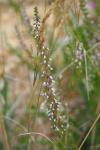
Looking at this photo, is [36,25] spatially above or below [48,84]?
above

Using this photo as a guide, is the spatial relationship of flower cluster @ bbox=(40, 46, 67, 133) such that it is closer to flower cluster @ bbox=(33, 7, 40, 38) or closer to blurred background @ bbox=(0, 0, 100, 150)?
flower cluster @ bbox=(33, 7, 40, 38)

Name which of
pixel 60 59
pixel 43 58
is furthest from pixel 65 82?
pixel 43 58

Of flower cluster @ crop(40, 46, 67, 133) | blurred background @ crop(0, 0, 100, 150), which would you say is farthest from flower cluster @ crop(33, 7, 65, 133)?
blurred background @ crop(0, 0, 100, 150)

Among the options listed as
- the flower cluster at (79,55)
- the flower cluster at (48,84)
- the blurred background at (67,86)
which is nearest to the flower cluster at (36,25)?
the flower cluster at (48,84)

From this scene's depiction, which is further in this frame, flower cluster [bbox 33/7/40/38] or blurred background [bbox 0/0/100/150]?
blurred background [bbox 0/0/100/150]

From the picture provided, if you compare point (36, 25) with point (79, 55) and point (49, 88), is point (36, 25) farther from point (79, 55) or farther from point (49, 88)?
point (79, 55)

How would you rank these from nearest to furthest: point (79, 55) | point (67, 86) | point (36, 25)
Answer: point (36, 25) → point (79, 55) → point (67, 86)

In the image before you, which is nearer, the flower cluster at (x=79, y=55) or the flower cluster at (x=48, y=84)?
the flower cluster at (x=48, y=84)

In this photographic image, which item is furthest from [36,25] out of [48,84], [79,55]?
[79,55]

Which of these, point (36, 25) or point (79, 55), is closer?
point (36, 25)

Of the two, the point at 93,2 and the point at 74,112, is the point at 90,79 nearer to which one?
the point at 74,112

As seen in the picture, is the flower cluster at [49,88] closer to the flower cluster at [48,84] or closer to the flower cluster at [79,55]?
the flower cluster at [48,84]
